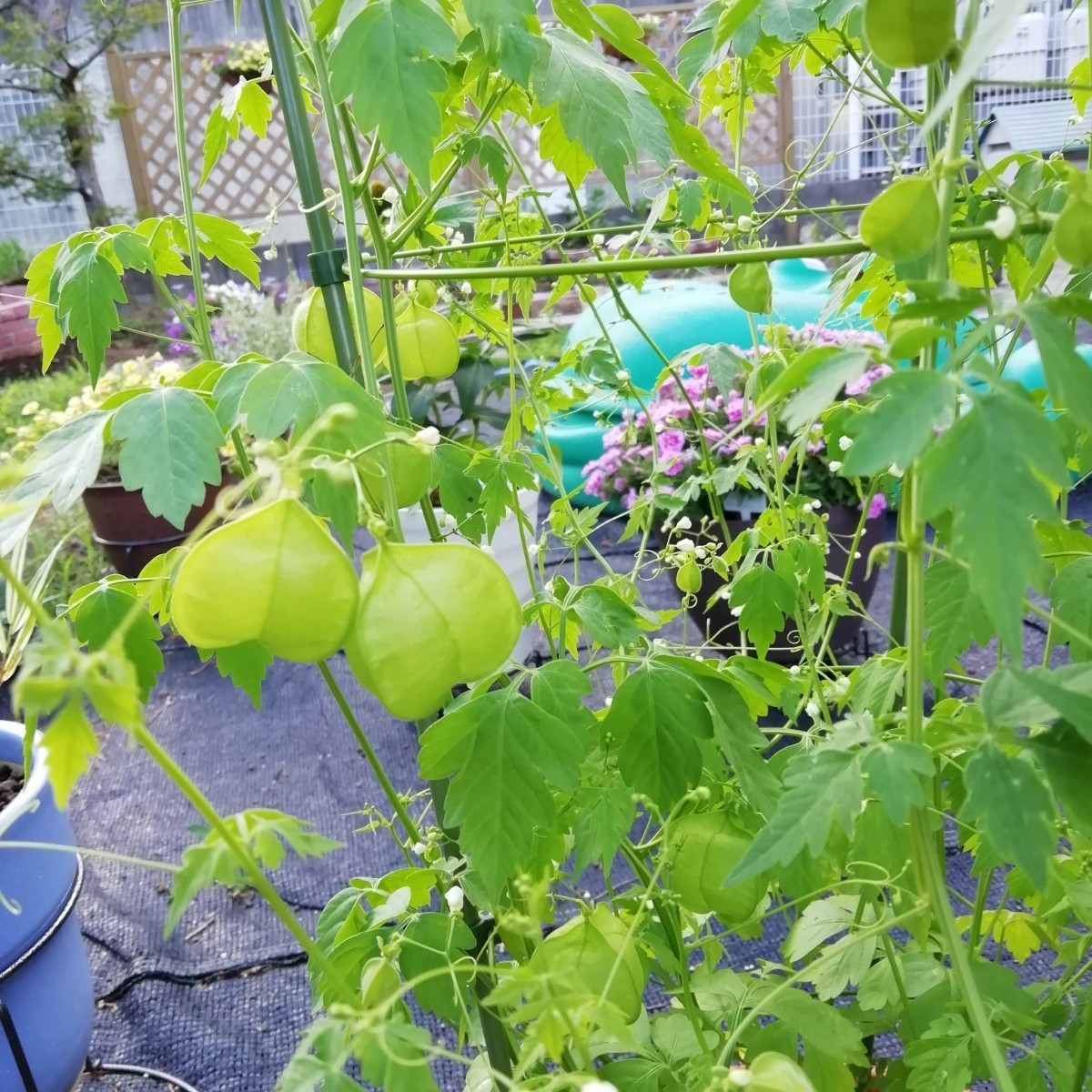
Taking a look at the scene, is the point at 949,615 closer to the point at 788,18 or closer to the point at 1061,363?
the point at 1061,363

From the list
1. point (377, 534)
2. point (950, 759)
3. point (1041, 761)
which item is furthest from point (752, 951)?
point (377, 534)

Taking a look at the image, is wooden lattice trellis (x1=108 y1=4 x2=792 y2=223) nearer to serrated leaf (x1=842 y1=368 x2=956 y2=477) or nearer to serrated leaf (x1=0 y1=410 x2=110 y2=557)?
serrated leaf (x1=0 y1=410 x2=110 y2=557)

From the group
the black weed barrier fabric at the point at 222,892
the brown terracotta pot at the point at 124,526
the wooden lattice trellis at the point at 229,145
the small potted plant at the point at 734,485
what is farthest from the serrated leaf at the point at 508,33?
the wooden lattice trellis at the point at 229,145

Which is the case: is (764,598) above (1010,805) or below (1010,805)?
below

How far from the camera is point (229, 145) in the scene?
555cm

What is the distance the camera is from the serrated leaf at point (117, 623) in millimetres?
625

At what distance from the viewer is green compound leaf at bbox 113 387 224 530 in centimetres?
54

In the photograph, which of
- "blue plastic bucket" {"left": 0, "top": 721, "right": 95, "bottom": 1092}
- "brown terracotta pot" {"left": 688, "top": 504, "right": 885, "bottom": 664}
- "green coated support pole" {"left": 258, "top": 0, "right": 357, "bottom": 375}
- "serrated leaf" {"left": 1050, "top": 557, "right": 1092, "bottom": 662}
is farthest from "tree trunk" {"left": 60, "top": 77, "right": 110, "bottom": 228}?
"serrated leaf" {"left": 1050, "top": 557, "right": 1092, "bottom": 662}

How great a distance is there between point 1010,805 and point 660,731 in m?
0.22

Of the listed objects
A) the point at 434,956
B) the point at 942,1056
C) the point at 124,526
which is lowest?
the point at 124,526

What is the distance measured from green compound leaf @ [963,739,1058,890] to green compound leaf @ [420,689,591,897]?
22cm

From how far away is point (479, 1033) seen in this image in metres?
0.82

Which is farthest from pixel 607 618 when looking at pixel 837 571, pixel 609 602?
pixel 837 571

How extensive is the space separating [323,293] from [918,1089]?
2.11ft
